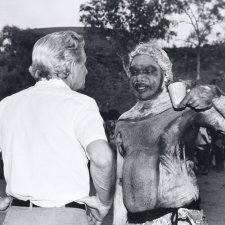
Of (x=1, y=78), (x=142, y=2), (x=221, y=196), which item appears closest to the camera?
(x=221, y=196)

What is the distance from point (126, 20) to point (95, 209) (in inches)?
1765

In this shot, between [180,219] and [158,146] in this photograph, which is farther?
[158,146]

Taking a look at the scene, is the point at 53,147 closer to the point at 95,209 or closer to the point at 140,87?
the point at 95,209

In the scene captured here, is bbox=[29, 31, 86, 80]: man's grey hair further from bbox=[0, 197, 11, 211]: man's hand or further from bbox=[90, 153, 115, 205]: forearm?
bbox=[0, 197, 11, 211]: man's hand

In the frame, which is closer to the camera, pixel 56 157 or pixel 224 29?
pixel 56 157

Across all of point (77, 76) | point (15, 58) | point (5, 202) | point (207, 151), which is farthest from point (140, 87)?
point (15, 58)

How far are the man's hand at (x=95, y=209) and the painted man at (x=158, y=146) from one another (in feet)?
1.99

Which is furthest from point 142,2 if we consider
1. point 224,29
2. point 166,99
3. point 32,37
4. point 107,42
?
point 166,99

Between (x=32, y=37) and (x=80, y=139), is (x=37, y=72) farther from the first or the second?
(x=32, y=37)

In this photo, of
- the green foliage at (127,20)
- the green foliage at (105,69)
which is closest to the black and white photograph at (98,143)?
the green foliage at (105,69)

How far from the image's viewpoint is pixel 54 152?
7.48ft

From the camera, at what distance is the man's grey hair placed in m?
2.43

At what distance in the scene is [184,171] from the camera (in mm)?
3064

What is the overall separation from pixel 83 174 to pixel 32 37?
36818 millimetres
